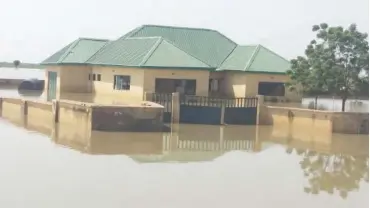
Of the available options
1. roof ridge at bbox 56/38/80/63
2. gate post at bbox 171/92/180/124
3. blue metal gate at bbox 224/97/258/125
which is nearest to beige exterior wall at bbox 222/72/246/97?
blue metal gate at bbox 224/97/258/125

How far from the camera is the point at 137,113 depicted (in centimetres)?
2377

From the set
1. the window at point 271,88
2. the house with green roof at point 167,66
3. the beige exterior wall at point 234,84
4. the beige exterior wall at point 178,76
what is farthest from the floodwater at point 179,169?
the window at point 271,88

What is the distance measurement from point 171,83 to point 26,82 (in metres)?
24.4

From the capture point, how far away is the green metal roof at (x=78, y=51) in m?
35.8

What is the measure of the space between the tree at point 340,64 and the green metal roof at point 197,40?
274 inches

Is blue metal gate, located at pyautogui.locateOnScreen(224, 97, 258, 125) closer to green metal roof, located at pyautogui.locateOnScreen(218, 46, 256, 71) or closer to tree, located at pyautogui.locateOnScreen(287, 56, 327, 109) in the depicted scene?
tree, located at pyautogui.locateOnScreen(287, 56, 327, 109)

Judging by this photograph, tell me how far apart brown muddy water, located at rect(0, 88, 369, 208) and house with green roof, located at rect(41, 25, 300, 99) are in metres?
5.03

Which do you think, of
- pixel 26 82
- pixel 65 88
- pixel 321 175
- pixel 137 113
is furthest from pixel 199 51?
pixel 26 82

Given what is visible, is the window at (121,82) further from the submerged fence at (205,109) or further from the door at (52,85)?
the door at (52,85)

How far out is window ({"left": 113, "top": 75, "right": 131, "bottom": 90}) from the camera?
3142 cm

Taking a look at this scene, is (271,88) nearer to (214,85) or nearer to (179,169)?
(214,85)

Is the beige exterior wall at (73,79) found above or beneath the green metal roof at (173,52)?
beneath

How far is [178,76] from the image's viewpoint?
30266 millimetres

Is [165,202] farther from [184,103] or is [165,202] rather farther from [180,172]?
[184,103]
